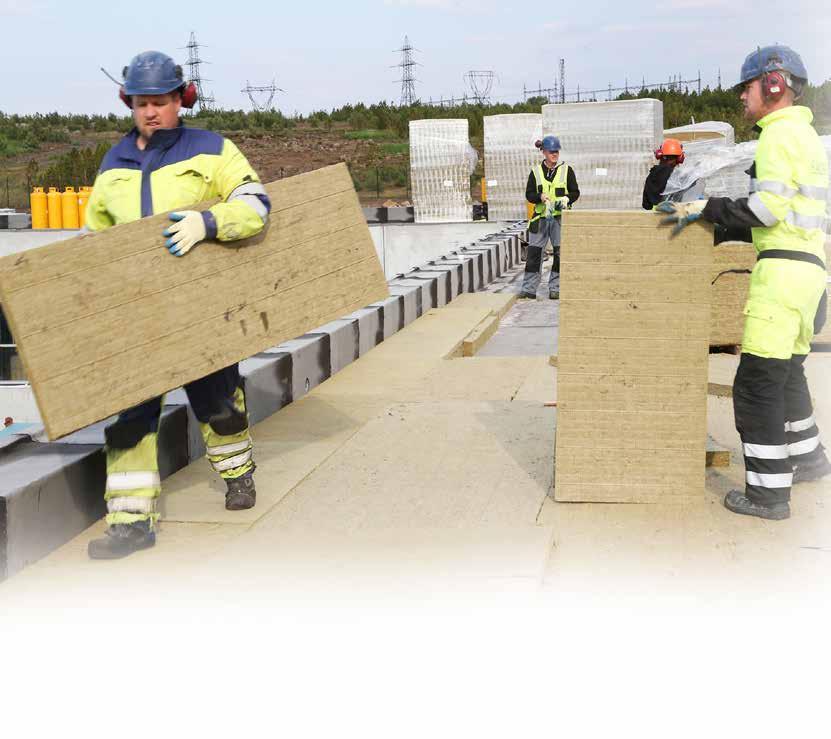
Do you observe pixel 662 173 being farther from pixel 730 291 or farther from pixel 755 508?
pixel 755 508

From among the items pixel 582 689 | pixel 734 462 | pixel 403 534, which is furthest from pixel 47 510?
pixel 734 462

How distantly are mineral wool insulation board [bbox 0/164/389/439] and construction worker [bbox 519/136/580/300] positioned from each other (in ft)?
29.8

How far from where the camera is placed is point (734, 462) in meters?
6.25

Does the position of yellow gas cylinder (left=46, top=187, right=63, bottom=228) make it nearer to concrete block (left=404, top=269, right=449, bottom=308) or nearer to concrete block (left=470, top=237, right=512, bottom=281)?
concrete block (left=470, top=237, right=512, bottom=281)

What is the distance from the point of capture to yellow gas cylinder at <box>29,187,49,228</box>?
30.4m

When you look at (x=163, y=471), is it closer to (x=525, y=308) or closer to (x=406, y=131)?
(x=525, y=308)

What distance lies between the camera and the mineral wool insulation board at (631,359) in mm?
5355

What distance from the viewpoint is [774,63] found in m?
5.26

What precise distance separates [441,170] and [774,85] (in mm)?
23148

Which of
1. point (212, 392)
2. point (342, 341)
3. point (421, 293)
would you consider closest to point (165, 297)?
point (212, 392)

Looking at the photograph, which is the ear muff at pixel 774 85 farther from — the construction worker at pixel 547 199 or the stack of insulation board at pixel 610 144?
the stack of insulation board at pixel 610 144

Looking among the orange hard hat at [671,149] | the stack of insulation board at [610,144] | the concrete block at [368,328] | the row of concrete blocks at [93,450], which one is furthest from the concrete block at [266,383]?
the stack of insulation board at [610,144]

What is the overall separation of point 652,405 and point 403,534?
4.35 feet

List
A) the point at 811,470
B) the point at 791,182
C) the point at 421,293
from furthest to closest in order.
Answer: the point at 421,293 → the point at 811,470 → the point at 791,182
